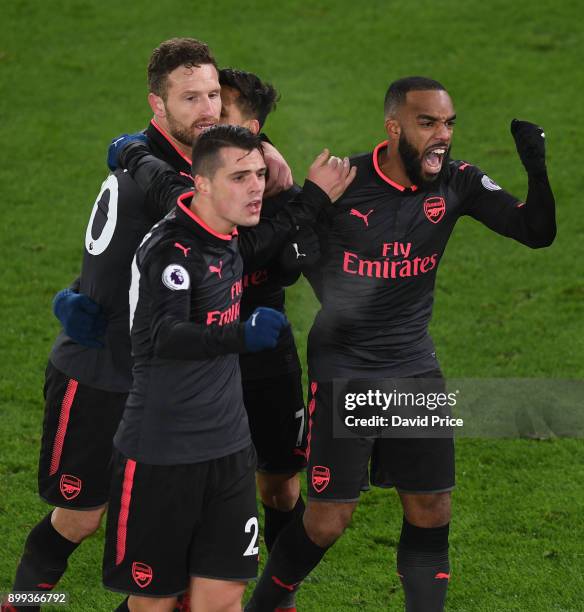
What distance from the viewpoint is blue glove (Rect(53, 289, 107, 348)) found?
5648 millimetres

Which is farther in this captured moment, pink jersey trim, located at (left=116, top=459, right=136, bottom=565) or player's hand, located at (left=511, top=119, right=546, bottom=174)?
player's hand, located at (left=511, top=119, right=546, bottom=174)

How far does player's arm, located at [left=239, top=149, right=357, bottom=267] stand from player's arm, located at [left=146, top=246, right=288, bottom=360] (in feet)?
1.93

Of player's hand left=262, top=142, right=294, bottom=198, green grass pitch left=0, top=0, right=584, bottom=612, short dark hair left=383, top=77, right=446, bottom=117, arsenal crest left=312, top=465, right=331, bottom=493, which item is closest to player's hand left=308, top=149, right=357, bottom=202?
player's hand left=262, top=142, right=294, bottom=198

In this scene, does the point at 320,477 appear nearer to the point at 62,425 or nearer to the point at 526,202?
the point at 62,425

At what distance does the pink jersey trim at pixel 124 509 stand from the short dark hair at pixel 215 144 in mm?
1158

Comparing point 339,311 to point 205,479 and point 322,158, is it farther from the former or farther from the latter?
point 205,479

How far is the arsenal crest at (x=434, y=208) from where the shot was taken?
19.4 ft

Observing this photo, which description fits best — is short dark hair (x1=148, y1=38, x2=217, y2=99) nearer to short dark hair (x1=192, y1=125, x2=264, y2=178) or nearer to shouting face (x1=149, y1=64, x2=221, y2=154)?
shouting face (x1=149, y1=64, x2=221, y2=154)

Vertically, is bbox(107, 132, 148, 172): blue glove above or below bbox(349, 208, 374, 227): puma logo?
above

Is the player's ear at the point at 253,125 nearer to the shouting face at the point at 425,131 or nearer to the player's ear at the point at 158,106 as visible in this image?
the player's ear at the point at 158,106

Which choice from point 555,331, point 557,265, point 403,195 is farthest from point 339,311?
point 557,265

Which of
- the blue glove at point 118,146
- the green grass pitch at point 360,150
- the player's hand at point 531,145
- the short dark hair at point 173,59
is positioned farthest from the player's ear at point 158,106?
the green grass pitch at point 360,150

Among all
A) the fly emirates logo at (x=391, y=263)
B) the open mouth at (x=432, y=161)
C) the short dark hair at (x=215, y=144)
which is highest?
the short dark hair at (x=215, y=144)

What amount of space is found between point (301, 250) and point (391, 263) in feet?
1.58
